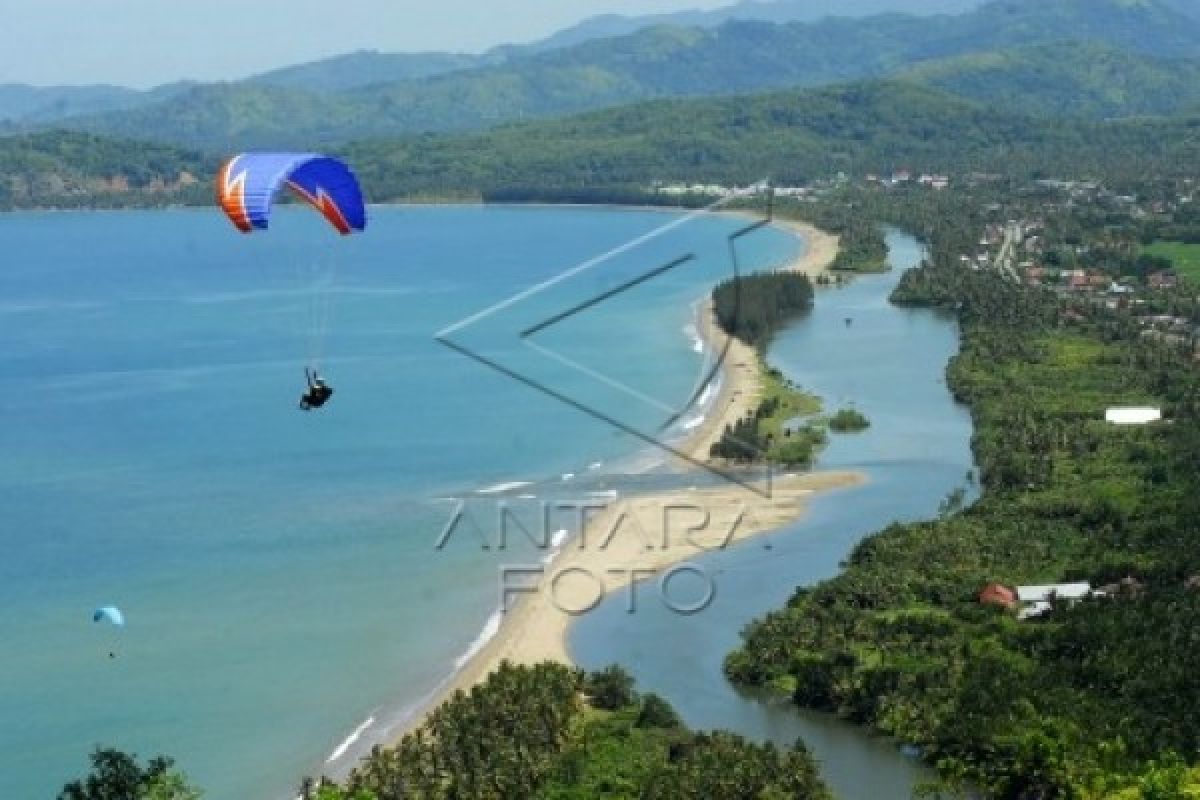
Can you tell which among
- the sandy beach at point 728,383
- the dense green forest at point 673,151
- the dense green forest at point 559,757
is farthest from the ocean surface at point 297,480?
the dense green forest at point 673,151

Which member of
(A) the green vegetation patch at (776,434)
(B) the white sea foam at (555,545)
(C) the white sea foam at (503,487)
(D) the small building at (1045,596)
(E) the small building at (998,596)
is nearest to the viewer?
(D) the small building at (1045,596)

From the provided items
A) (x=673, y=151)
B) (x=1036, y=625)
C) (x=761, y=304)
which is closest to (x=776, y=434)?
(x=1036, y=625)

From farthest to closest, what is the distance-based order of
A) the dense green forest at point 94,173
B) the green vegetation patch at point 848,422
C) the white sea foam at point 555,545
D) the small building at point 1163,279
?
the dense green forest at point 94,173
the small building at point 1163,279
the green vegetation patch at point 848,422
the white sea foam at point 555,545

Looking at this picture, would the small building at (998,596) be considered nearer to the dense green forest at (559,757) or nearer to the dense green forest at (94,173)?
the dense green forest at (559,757)

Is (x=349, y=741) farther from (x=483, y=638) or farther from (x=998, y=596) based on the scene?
(x=998, y=596)

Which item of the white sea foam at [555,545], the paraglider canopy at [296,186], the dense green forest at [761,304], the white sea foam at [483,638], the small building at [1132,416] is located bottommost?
the dense green forest at [761,304]

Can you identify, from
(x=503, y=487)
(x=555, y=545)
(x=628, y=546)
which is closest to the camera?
(x=628, y=546)

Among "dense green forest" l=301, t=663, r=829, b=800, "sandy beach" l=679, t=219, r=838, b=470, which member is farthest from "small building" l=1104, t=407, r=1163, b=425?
"dense green forest" l=301, t=663, r=829, b=800
